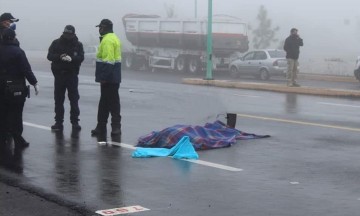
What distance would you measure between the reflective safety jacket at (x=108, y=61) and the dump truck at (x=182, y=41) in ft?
79.5

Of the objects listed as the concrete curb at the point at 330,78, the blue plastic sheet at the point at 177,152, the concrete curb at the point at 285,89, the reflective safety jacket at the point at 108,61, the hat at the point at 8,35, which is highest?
the hat at the point at 8,35

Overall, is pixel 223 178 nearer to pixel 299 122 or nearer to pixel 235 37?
pixel 299 122

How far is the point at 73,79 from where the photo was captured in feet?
40.0

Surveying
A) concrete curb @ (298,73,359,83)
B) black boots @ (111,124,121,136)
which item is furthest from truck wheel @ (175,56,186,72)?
black boots @ (111,124,121,136)

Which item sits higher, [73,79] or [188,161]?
[73,79]

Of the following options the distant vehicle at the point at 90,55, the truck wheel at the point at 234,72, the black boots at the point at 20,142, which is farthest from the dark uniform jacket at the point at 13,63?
the distant vehicle at the point at 90,55

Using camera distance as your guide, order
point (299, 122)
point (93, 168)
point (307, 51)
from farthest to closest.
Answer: point (307, 51)
point (299, 122)
point (93, 168)

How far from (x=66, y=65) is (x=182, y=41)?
25.2 metres

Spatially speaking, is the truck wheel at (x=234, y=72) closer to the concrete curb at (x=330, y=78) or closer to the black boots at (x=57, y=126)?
the concrete curb at (x=330, y=78)

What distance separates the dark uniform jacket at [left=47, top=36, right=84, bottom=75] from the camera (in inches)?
470

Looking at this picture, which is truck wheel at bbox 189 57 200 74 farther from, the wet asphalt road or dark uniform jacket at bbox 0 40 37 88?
dark uniform jacket at bbox 0 40 37 88

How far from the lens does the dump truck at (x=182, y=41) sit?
36031mm

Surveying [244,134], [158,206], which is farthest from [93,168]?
[244,134]

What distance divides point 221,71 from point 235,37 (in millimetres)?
1833
